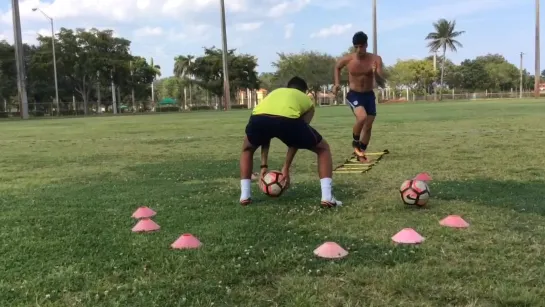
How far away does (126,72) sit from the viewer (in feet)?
221

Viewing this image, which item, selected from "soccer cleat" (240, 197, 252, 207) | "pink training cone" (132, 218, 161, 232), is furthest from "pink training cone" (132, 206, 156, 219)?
"soccer cleat" (240, 197, 252, 207)

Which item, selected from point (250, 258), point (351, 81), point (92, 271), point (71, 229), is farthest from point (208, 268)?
point (351, 81)

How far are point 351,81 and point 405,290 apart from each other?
6.63 m

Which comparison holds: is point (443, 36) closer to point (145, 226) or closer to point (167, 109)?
point (167, 109)

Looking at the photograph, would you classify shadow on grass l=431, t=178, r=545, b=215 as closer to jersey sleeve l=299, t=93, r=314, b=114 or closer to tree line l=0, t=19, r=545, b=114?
jersey sleeve l=299, t=93, r=314, b=114

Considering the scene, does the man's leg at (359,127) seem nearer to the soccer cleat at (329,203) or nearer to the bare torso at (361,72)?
the bare torso at (361,72)

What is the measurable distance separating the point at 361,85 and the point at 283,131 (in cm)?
416

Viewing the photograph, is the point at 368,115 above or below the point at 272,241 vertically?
above

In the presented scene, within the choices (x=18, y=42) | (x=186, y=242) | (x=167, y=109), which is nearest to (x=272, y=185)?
(x=186, y=242)

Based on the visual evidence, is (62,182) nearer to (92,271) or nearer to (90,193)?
(90,193)

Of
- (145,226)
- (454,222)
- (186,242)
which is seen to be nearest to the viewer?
(186,242)

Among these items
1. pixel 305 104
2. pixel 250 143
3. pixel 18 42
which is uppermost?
pixel 18 42

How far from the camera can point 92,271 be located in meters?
3.61

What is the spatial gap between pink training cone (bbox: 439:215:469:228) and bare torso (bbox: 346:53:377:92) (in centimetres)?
489
